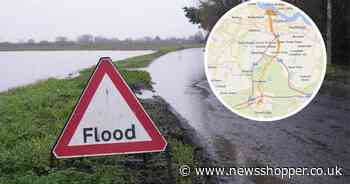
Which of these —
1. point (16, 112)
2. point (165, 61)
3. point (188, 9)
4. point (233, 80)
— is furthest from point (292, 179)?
point (165, 61)

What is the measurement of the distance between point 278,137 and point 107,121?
4058 mm

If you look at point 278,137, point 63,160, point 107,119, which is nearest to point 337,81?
point 278,137

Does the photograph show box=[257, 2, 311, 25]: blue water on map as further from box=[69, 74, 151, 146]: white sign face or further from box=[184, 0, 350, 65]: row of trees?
box=[184, 0, 350, 65]: row of trees

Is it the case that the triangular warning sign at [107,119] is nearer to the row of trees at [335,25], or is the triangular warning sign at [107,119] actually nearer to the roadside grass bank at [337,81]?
the roadside grass bank at [337,81]

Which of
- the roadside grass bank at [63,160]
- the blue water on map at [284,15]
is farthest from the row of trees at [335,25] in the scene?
the blue water on map at [284,15]

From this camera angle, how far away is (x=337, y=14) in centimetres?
1962

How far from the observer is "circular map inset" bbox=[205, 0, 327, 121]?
4.61 metres

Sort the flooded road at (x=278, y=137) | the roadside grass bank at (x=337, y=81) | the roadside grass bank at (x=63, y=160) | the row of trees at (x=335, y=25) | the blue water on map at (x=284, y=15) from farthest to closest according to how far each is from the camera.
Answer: the row of trees at (x=335, y=25), the roadside grass bank at (x=337, y=81), the flooded road at (x=278, y=137), the roadside grass bank at (x=63, y=160), the blue water on map at (x=284, y=15)

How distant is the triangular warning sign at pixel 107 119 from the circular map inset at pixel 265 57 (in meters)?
0.77

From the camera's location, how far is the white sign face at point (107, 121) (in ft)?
14.9

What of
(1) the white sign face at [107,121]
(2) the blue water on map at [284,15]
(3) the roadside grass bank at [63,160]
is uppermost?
(2) the blue water on map at [284,15]

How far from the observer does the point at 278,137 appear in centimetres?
795

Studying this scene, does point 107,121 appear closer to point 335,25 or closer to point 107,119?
point 107,119

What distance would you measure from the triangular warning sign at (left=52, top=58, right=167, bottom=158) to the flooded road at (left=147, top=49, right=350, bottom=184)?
1352 millimetres
